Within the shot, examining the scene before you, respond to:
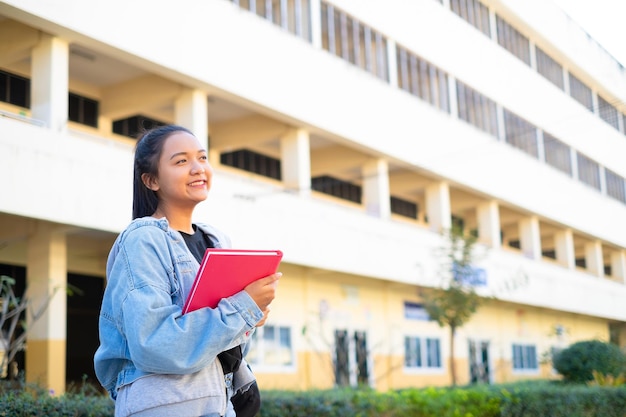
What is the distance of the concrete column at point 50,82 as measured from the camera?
15.1 metres

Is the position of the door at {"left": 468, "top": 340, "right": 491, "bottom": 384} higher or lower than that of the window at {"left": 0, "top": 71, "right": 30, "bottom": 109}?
lower

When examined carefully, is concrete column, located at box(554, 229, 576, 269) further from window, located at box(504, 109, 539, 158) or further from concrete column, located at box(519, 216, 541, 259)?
window, located at box(504, 109, 539, 158)

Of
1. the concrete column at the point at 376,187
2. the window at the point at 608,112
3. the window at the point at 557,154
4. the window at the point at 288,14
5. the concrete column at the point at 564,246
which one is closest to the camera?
the window at the point at 288,14

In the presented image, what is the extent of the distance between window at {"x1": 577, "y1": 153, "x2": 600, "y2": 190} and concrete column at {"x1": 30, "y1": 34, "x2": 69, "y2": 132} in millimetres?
27874

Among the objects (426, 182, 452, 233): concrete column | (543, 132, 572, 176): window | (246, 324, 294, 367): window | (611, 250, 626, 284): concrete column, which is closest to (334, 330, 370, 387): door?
(246, 324, 294, 367): window

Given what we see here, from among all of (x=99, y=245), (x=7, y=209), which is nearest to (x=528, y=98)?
(x=99, y=245)

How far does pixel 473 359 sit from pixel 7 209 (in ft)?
65.0

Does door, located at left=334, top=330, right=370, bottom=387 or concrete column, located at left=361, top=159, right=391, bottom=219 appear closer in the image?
door, located at left=334, top=330, right=370, bottom=387

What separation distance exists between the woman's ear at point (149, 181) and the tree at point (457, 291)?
1624cm

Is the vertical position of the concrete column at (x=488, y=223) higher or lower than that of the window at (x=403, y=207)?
lower

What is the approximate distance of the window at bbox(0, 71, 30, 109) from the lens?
17641 millimetres

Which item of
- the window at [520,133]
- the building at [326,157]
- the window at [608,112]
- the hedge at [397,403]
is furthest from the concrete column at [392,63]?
the window at [608,112]

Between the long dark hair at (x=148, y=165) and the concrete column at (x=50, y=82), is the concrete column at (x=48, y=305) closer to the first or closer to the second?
the concrete column at (x=50, y=82)

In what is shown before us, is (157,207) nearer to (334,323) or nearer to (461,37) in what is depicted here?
(334,323)
